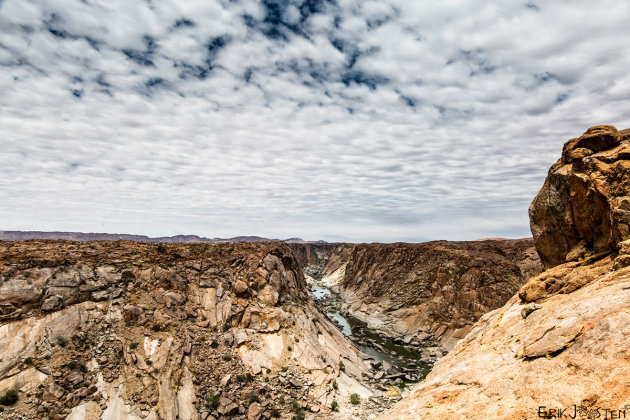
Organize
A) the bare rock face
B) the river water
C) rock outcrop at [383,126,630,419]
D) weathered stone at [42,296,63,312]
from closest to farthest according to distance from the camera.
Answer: rock outcrop at [383,126,630,419], the bare rock face, weathered stone at [42,296,63,312], the river water

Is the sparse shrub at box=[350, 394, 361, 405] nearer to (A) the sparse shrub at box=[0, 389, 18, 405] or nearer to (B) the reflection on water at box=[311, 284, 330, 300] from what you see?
(A) the sparse shrub at box=[0, 389, 18, 405]

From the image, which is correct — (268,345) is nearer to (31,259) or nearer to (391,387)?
(391,387)

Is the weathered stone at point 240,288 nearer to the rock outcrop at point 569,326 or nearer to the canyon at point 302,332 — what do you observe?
the canyon at point 302,332

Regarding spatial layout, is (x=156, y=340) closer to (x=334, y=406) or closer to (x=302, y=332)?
(x=302, y=332)

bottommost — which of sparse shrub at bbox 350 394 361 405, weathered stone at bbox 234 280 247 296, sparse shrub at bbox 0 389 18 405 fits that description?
sparse shrub at bbox 350 394 361 405

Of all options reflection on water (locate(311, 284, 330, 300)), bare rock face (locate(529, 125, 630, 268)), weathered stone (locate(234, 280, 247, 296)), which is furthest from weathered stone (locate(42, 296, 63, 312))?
reflection on water (locate(311, 284, 330, 300))
